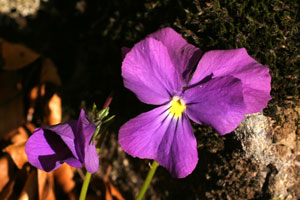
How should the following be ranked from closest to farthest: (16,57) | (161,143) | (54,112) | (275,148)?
(161,143)
(275,148)
(54,112)
(16,57)

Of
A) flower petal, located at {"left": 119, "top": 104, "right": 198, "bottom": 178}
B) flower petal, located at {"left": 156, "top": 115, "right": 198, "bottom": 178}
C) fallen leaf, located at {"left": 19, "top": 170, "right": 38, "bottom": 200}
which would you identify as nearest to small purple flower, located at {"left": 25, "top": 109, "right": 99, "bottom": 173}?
flower petal, located at {"left": 119, "top": 104, "right": 198, "bottom": 178}

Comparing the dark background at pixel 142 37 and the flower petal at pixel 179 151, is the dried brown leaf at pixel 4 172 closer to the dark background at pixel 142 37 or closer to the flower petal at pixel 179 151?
the dark background at pixel 142 37

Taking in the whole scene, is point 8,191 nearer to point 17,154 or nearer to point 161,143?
point 17,154

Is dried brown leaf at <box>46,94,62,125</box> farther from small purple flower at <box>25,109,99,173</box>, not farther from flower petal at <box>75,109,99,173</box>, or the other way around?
flower petal at <box>75,109,99,173</box>

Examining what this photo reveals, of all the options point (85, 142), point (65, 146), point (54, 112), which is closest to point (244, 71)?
point (85, 142)

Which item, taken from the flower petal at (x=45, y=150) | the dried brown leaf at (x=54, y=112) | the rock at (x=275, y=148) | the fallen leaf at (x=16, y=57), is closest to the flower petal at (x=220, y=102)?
the rock at (x=275, y=148)

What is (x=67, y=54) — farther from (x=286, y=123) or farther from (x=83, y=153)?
(x=286, y=123)
